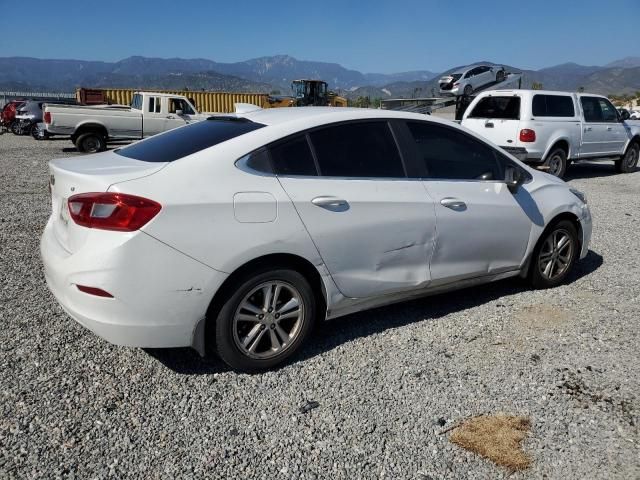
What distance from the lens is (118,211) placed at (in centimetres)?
269

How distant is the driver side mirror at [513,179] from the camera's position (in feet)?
13.5

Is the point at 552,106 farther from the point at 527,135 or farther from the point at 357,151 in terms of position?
the point at 357,151

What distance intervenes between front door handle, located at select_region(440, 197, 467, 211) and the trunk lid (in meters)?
1.98

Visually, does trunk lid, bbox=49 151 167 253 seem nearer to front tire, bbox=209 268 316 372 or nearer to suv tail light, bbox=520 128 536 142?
front tire, bbox=209 268 316 372

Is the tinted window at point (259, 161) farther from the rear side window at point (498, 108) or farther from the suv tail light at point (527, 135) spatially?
the rear side window at point (498, 108)

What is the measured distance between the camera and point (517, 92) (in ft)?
35.6

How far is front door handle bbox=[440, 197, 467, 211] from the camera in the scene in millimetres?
3758

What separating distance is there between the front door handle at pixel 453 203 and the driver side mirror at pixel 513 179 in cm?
54

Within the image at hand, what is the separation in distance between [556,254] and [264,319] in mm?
3012

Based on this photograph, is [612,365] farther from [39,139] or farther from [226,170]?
[39,139]

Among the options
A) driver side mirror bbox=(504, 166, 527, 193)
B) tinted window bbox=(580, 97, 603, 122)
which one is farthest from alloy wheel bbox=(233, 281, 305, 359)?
tinted window bbox=(580, 97, 603, 122)

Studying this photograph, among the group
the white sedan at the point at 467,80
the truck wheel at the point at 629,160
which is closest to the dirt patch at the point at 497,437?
the truck wheel at the point at 629,160

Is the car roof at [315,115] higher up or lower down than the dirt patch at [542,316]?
higher up

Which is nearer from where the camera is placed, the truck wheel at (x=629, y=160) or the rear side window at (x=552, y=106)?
the rear side window at (x=552, y=106)
